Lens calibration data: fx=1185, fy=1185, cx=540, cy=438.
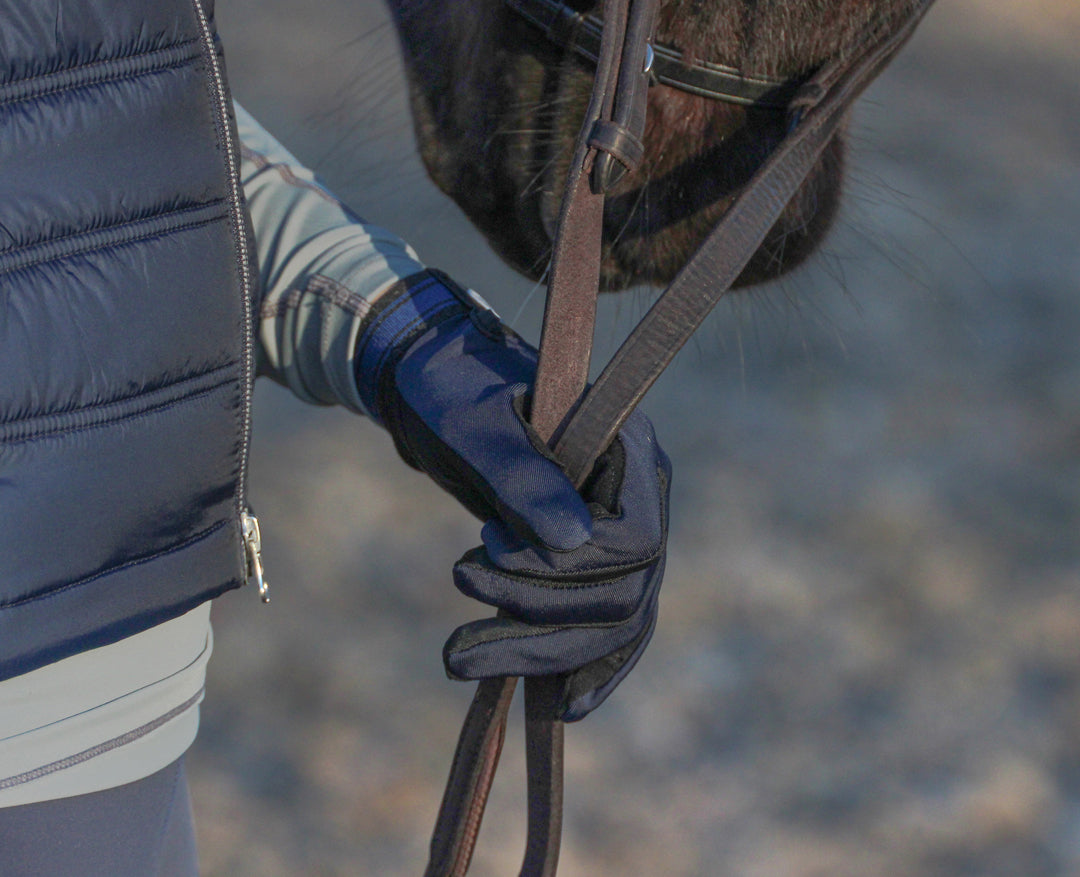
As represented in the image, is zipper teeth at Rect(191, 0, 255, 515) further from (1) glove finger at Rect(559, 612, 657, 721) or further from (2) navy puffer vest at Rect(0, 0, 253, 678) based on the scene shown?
(1) glove finger at Rect(559, 612, 657, 721)

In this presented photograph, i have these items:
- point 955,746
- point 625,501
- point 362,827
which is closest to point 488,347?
point 625,501

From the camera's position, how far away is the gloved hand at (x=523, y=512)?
0.65 meters

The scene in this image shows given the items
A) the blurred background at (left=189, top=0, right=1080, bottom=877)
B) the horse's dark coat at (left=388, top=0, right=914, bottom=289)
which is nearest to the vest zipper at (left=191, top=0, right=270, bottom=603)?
the horse's dark coat at (left=388, top=0, right=914, bottom=289)

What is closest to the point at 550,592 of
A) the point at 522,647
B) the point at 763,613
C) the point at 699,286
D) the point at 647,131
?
the point at 522,647

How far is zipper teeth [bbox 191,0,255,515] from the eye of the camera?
0.64m

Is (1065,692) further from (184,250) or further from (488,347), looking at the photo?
(184,250)

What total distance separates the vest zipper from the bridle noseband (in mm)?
242

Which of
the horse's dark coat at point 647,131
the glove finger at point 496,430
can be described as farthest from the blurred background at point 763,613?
the glove finger at point 496,430

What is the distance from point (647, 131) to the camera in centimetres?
79

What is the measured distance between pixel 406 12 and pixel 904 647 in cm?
159

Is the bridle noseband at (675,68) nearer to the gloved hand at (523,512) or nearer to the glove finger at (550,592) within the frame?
the gloved hand at (523,512)

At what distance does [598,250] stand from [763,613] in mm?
1606

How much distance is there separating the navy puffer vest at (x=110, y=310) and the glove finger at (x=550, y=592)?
167mm

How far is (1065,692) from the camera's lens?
2.04m
